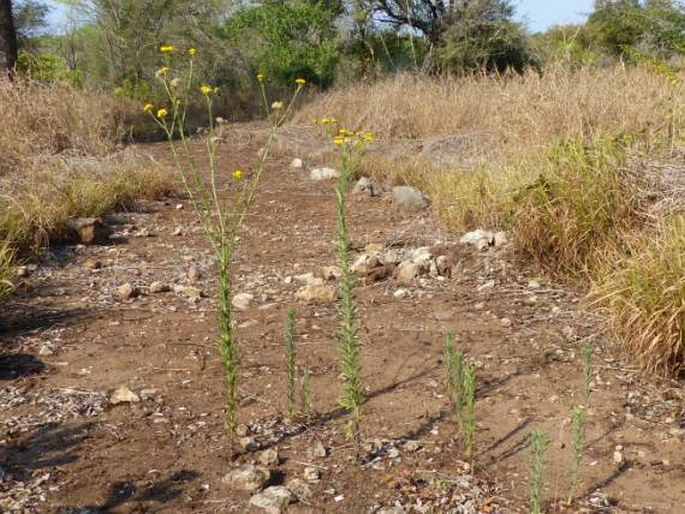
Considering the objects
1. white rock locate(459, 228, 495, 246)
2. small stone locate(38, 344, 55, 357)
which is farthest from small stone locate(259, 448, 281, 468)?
white rock locate(459, 228, 495, 246)

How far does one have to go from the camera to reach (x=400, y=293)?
387cm

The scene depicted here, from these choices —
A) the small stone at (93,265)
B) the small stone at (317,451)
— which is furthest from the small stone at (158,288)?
the small stone at (317,451)

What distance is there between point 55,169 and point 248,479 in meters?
4.32

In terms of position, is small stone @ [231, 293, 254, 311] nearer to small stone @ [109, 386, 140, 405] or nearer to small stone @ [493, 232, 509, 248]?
small stone @ [109, 386, 140, 405]

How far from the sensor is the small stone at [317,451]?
245 centimetres

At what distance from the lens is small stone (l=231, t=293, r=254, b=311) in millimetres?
3811

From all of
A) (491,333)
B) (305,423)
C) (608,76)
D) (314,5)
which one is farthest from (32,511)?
(314,5)

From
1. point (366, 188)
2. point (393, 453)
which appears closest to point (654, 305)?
point (393, 453)

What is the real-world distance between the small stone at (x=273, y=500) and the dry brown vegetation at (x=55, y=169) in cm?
201

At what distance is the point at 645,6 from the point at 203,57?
8934 mm

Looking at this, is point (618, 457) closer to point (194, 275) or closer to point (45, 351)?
point (45, 351)

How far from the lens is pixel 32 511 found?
2135 millimetres

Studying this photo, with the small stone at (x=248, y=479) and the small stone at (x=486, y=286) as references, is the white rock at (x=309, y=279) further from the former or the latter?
the small stone at (x=248, y=479)

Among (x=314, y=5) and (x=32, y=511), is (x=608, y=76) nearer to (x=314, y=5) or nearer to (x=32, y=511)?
(x=32, y=511)
